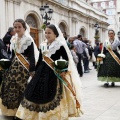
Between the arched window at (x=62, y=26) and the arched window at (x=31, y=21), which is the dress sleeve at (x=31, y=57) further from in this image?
the arched window at (x=62, y=26)

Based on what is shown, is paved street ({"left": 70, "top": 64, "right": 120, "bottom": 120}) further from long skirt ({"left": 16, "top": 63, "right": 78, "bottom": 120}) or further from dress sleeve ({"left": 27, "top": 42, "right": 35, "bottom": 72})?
dress sleeve ({"left": 27, "top": 42, "right": 35, "bottom": 72})

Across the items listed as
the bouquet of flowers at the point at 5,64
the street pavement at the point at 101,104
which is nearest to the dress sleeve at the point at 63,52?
the bouquet of flowers at the point at 5,64

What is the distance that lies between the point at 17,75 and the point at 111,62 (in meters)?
3.83

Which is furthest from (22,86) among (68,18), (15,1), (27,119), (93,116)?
(68,18)

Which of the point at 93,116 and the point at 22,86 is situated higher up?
the point at 22,86

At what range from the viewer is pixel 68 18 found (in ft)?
71.5

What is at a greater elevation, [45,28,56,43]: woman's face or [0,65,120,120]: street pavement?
[45,28,56,43]: woman's face

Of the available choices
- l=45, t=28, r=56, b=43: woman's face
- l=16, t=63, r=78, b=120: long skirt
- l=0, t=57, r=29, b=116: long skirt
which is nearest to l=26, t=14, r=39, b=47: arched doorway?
l=0, t=57, r=29, b=116: long skirt

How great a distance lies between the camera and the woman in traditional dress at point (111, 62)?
7.19 meters

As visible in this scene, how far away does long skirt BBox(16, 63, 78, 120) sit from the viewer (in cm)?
353

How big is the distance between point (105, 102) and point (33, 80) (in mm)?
2063

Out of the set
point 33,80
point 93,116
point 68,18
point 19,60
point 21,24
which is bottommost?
point 93,116

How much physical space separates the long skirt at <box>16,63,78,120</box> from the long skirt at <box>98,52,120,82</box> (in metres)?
3.77

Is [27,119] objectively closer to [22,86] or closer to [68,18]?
[22,86]
